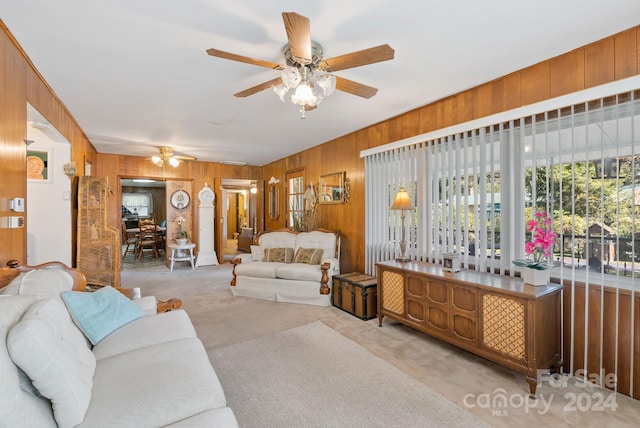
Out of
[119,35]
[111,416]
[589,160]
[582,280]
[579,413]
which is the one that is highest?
[119,35]

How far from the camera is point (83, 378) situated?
1.30 m

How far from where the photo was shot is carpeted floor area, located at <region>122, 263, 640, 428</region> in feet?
6.19

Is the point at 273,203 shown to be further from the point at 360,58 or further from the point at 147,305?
the point at 360,58

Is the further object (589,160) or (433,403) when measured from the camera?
(589,160)

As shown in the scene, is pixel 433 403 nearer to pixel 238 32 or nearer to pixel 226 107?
pixel 238 32

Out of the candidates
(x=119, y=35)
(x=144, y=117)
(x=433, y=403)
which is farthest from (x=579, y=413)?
(x=144, y=117)

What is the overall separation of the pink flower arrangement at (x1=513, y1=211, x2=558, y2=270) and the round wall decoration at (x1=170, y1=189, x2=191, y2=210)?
6.66m

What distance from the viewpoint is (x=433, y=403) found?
197 cm

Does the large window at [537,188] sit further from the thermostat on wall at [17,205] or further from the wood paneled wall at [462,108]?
the thermostat on wall at [17,205]

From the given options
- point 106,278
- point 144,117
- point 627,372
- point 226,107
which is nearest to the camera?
point 627,372

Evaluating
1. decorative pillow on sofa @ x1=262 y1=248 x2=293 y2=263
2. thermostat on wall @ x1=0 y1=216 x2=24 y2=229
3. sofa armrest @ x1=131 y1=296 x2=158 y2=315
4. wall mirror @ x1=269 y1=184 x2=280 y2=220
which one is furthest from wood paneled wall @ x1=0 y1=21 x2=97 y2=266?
wall mirror @ x1=269 y1=184 x2=280 y2=220

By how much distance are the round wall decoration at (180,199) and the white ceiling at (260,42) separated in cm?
352

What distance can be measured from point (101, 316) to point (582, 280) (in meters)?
3.43

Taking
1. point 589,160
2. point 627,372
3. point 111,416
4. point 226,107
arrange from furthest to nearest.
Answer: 1. point 226,107
2. point 589,160
3. point 627,372
4. point 111,416
